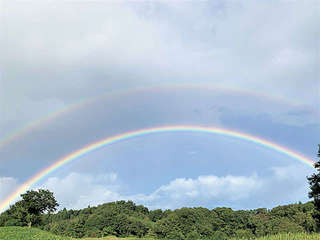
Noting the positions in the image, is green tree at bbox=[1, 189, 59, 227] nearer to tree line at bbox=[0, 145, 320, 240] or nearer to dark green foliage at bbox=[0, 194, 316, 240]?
tree line at bbox=[0, 145, 320, 240]

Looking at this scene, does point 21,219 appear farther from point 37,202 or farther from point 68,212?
point 68,212

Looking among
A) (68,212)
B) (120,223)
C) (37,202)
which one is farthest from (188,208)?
(68,212)

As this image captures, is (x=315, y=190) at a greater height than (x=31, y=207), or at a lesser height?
lesser

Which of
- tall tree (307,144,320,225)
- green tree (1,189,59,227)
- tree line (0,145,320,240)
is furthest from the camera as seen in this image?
tree line (0,145,320,240)

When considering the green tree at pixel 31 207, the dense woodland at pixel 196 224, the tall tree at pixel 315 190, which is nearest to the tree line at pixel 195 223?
the dense woodland at pixel 196 224

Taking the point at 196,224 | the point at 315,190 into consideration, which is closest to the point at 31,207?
the point at 196,224

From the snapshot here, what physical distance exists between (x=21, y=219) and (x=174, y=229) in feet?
119

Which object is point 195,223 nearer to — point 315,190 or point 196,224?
point 196,224

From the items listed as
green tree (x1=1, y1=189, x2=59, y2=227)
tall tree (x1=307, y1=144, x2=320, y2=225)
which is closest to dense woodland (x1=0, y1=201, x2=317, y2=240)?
green tree (x1=1, y1=189, x2=59, y2=227)

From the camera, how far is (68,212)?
5098 inches

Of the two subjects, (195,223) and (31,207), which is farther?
(195,223)

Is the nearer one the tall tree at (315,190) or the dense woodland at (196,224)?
the tall tree at (315,190)

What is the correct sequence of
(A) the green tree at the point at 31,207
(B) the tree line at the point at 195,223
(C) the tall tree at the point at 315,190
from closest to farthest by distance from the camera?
1. (C) the tall tree at the point at 315,190
2. (A) the green tree at the point at 31,207
3. (B) the tree line at the point at 195,223

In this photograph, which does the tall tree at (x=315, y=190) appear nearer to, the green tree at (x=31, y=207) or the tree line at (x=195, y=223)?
the tree line at (x=195, y=223)
